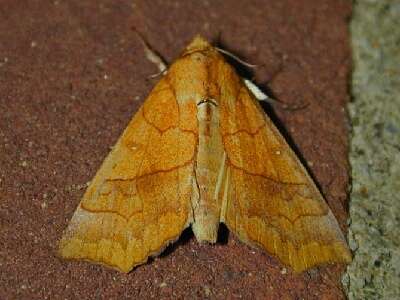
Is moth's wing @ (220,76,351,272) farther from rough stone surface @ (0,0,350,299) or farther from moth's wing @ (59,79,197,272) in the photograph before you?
moth's wing @ (59,79,197,272)

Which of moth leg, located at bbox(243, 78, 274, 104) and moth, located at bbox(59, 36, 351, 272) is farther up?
moth leg, located at bbox(243, 78, 274, 104)

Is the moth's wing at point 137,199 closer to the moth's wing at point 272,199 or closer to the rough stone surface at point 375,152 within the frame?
the moth's wing at point 272,199

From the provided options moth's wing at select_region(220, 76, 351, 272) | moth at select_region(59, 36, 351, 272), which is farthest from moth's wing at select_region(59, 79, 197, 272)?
moth's wing at select_region(220, 76, 351, 272)

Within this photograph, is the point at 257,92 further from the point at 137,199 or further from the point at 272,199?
the point at 137,199

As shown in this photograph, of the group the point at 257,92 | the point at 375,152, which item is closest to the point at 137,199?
the point at 257,92

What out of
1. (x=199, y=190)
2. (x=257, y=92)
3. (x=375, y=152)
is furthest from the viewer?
(x=257, y=92)

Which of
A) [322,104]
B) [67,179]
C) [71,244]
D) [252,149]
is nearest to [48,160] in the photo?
[67,179]

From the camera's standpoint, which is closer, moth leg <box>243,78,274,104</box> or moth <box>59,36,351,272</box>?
moth <box>59,36,351,272</box>
